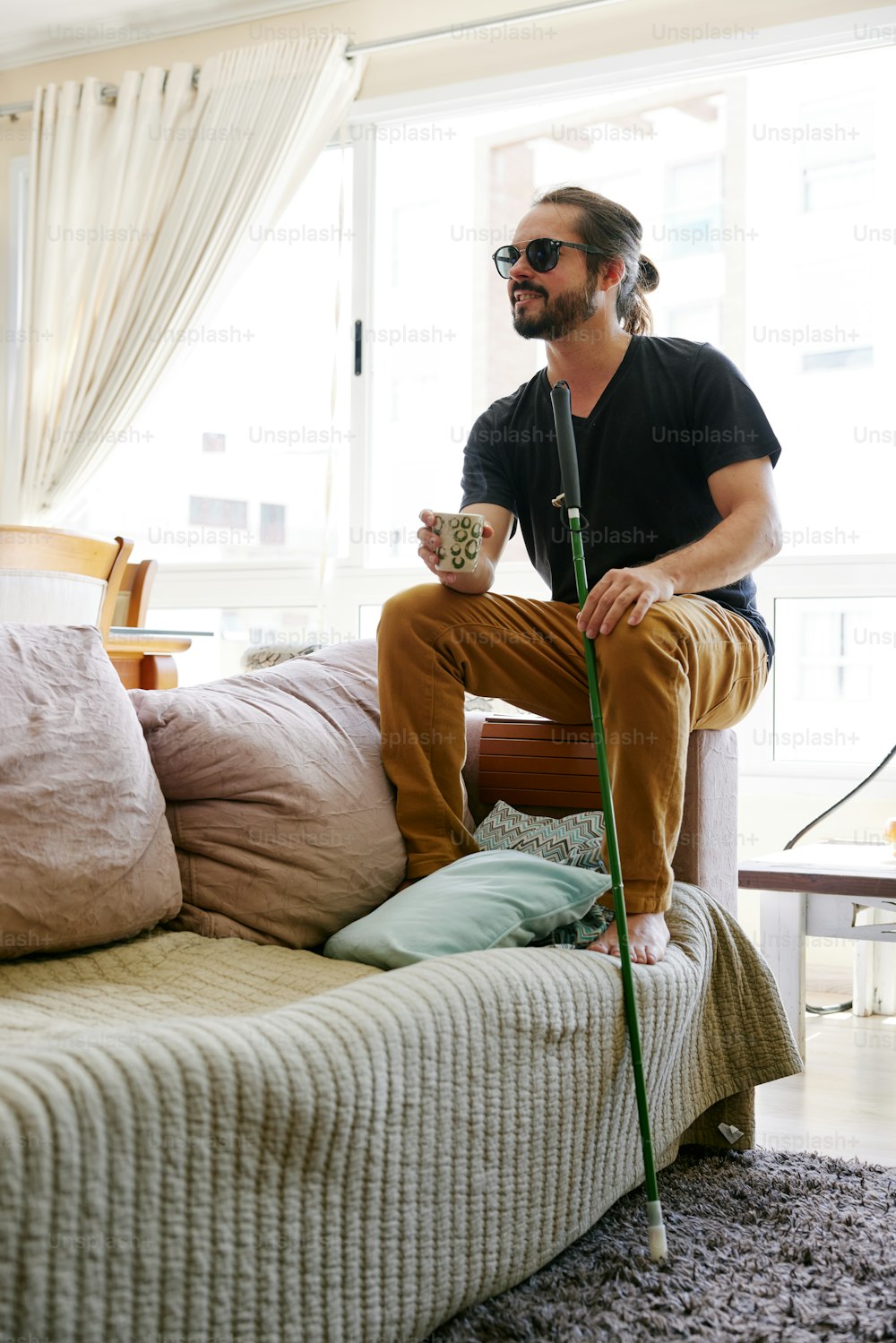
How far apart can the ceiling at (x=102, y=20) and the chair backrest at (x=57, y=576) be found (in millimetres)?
2382

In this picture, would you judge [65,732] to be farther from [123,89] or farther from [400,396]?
[123,89]

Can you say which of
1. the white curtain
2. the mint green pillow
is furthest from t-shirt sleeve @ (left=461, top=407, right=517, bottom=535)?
the white curtain

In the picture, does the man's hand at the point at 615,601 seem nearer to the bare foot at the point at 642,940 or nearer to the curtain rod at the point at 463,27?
the bare foot at the point at 642,940

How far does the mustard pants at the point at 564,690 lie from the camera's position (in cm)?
168

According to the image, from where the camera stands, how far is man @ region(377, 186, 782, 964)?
1.69m

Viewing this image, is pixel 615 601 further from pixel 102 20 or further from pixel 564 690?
pixel 102 20

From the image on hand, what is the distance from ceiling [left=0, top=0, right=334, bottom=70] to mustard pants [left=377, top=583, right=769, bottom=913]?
3.21m

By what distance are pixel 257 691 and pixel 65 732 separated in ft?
1.36

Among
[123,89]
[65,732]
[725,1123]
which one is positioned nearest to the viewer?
[65,732]

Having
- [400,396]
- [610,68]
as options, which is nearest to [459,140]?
[610,68]

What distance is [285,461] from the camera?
4445 mm

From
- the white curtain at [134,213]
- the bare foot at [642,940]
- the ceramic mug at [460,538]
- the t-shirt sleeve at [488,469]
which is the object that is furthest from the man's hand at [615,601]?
the white curtain at [134,213]

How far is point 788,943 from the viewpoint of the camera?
7.97 ft

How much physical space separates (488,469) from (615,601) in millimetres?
696
